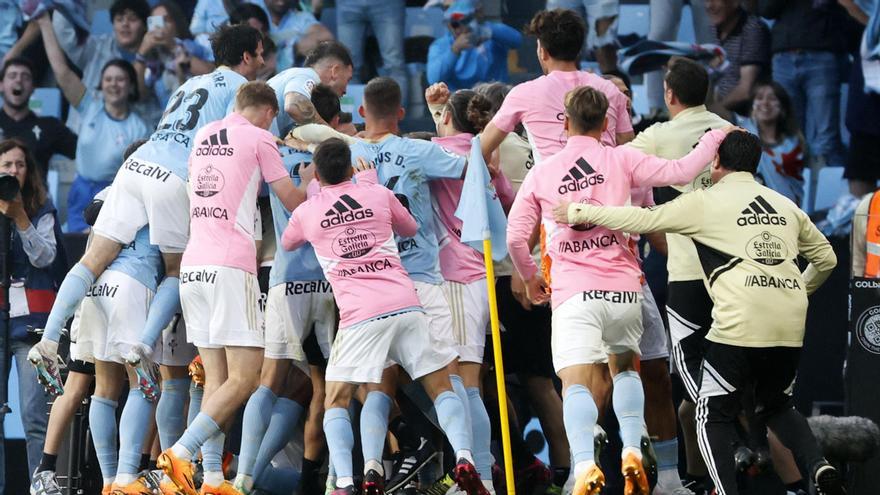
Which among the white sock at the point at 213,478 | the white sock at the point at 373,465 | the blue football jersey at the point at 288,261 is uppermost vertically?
the blue football jersey at the point at 288,261

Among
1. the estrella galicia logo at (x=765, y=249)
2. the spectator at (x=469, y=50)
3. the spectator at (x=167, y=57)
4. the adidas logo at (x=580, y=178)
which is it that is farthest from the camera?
the spectator at (x=167, y=57)

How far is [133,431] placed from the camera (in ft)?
25.9

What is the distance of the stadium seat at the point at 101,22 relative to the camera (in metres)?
11.9

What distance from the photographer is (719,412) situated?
6719 millimetres

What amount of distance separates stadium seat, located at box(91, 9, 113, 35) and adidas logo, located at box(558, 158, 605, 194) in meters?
6.28

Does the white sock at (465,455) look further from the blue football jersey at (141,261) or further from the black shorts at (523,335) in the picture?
the blue football jersey at (141,261)

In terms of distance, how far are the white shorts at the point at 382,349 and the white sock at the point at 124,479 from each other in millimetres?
1442

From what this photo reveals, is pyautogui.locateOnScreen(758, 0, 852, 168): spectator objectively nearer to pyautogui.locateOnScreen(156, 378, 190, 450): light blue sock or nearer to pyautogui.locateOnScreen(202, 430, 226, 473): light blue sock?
pyautogui.locateOnScreen(156, 378, 190, 450): light blue sock

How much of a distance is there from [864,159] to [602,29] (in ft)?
7.80

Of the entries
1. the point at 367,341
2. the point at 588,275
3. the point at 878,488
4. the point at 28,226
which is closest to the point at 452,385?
the point at 367,341

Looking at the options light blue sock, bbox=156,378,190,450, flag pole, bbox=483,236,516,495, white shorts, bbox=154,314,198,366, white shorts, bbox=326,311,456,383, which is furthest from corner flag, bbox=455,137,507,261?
light blue sock, bbox=156,378,190,450

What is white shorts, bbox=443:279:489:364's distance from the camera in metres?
7.83

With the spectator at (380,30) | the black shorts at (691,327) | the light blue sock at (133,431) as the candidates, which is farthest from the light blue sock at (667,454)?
the spectator at (380,30)

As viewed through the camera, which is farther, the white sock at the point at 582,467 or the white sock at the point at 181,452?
the white sock at the point at 181,452
